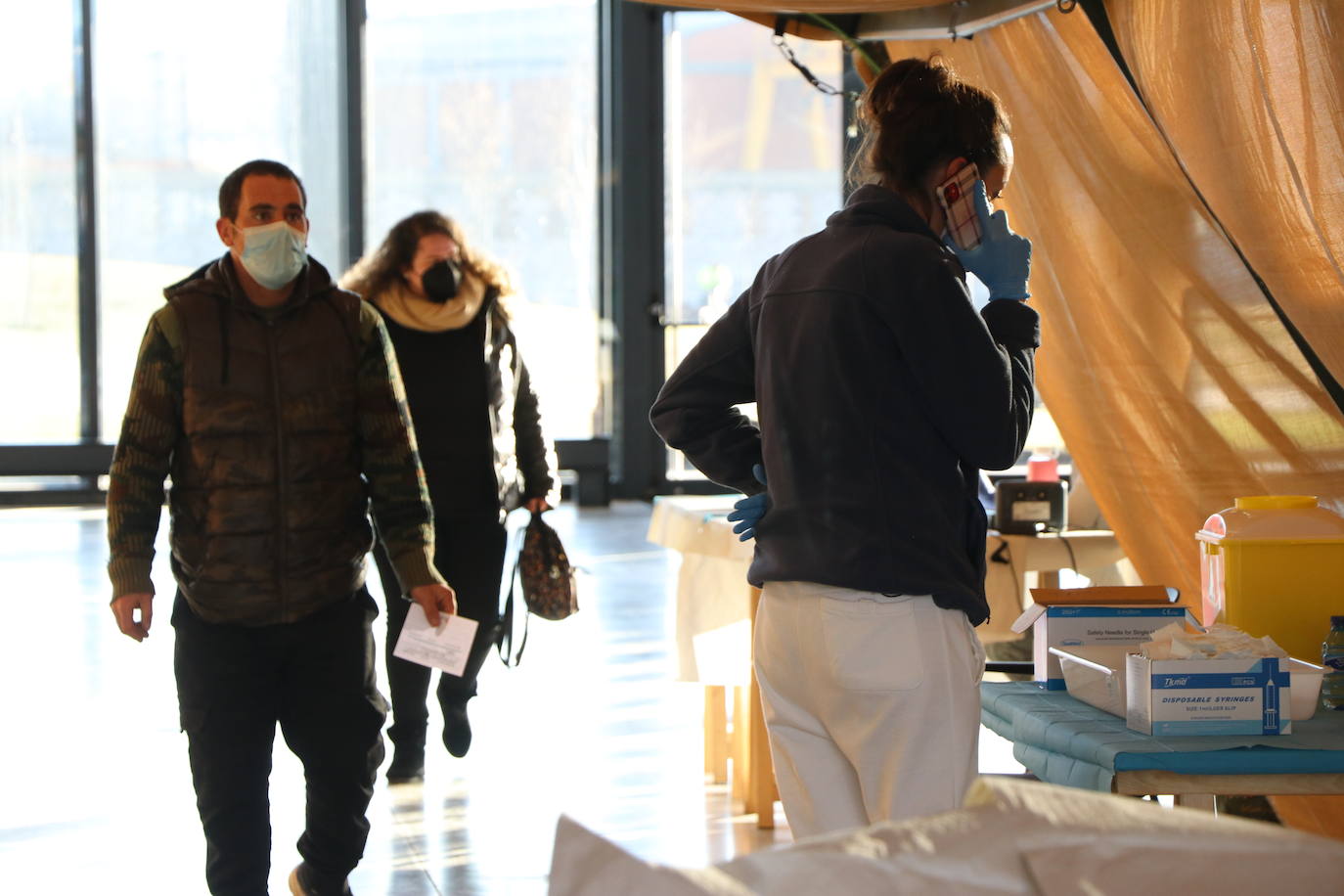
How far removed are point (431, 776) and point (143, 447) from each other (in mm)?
1842

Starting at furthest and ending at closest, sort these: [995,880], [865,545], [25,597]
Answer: [25,597]
[865,545]
[995,880]

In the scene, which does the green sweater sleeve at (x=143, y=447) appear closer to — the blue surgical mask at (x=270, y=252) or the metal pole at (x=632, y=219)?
the blue surgical mask at (x=270, y=252)

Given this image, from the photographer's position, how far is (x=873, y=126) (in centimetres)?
196

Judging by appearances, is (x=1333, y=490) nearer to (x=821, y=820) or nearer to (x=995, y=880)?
(x=821, y=820)

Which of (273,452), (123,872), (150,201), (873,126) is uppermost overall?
(150,201)

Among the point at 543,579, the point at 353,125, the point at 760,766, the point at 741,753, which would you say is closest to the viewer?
the point at 760,766

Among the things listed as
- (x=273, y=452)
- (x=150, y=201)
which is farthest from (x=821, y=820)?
(x=150, y=201)

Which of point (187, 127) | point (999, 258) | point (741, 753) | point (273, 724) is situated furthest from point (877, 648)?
point (187, 127)

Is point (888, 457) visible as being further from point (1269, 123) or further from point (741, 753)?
point (741, 753)

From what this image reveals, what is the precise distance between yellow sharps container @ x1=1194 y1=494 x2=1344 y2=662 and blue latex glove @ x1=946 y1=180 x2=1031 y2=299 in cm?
51

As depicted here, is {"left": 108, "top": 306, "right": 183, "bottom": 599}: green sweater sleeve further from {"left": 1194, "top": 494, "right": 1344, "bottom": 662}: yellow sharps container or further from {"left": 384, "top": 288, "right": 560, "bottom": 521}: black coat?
{"left": 1194, "top": 494, "right": 1344, "bottom": 662}: yellow sharps container

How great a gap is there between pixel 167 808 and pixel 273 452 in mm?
1680

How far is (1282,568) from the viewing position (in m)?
2.16

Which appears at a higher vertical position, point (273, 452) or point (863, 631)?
point (273, 452)
